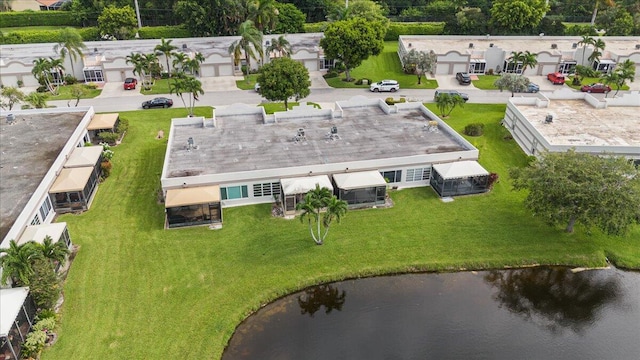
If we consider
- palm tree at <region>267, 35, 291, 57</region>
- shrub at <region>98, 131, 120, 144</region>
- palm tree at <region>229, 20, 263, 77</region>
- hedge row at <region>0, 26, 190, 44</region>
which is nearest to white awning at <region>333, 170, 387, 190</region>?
shrub at <region>98, 131, 120, 144</region>

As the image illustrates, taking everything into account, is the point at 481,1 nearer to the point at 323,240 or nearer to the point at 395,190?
the point at 395,190

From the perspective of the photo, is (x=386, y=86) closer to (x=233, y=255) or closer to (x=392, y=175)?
(x=392, y=175)

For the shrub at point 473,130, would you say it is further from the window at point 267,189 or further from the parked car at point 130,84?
the parked car at point 130,84

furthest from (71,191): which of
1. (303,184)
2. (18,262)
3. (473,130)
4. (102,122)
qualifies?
(473,130)

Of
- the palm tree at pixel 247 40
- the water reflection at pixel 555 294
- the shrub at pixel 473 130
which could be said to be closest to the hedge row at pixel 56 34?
the palm tree at pixel 247 40

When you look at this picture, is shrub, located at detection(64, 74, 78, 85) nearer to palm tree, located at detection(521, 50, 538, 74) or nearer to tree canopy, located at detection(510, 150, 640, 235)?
tree canopy, located at detection(510, 150, 640, 235)

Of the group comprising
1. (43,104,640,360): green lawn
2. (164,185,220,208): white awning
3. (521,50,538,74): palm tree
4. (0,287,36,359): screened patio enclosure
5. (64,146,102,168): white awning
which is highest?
(521,50,538,74): palm tree

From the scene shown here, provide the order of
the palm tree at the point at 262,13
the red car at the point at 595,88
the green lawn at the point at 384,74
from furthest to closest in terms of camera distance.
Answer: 1. the palm tree at the point at 262,13
2. the green lawn at the point at 384,74
3. the red car at the point at 595,88
